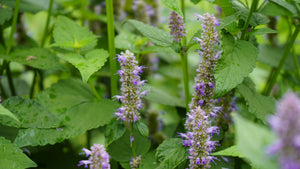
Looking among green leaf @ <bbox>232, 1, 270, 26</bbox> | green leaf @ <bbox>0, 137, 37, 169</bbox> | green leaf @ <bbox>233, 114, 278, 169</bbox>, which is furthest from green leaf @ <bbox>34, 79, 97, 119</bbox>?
green leaf @ <bbox>233, 114, 278, 169</bbox>

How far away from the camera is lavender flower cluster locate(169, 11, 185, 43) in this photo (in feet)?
3.94

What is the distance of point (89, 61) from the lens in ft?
4.13

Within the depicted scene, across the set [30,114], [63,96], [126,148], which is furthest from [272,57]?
[30,114]

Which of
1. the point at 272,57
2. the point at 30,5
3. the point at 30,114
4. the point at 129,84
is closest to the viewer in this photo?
the point at 129,84

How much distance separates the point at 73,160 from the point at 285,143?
115 centimetres

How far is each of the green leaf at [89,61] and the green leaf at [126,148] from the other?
0.31 metres

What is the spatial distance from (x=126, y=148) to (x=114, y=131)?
180 mm

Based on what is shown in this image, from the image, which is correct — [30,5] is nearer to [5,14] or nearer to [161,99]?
[5,14]

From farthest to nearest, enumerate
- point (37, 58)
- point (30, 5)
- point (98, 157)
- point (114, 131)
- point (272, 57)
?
point (272, 57), point (30, 5), point (37, 58), point (114, 131), point (98, 157)

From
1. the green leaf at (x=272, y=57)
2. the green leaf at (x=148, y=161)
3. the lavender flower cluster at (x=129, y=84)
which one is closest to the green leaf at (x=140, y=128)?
the lavender flower cluster at (x=129, y=84)

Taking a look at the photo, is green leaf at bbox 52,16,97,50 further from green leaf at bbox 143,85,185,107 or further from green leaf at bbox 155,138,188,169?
green leaf at bbox 155,138,188,169

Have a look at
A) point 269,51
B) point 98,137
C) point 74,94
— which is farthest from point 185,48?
point 269,51

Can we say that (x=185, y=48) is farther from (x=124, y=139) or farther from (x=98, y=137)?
(x=98, y=137)

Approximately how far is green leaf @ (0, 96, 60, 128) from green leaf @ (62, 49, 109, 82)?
232mm
